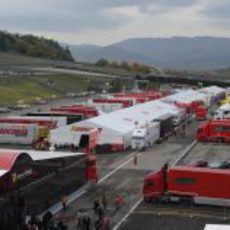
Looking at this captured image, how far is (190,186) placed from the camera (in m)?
32.7

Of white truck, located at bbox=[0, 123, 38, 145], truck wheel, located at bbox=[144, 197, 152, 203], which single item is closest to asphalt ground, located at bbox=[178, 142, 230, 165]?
truck wheel, located at bbox=[144, 197, 152, 203]

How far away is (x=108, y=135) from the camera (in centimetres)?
5356

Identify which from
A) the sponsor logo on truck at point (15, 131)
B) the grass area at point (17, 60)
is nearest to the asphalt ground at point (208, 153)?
the sponsor logo on truck at point (15, 131)

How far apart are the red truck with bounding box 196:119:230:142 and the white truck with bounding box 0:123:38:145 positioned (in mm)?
15564

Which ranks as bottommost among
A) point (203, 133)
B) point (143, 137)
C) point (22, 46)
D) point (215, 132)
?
point (203, 133)

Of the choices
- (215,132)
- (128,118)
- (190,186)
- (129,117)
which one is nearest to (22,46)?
(129,117)

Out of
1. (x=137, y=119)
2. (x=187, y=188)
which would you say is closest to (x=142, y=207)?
(x=187, y=188)

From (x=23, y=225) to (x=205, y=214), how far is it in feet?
32.4

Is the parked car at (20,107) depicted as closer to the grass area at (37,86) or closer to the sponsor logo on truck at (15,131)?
the grass area at (37,86)

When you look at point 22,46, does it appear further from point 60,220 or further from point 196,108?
point 60,220

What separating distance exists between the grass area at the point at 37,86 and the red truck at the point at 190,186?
69780 millimetres

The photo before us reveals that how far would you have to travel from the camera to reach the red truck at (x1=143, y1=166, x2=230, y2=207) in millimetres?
32125

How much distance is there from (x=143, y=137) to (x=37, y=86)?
264 ft

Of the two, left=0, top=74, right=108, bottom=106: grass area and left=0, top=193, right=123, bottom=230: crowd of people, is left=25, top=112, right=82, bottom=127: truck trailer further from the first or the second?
left=0, top=74, right=108, bottom=106: grass area
